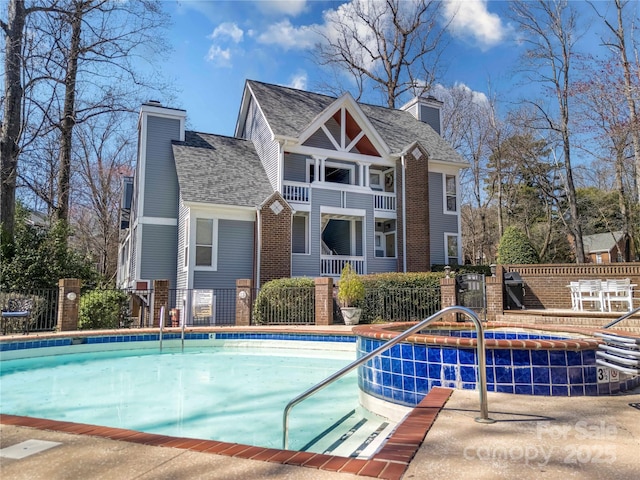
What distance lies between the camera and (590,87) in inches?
741

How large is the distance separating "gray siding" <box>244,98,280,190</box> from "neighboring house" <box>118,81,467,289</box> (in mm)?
51

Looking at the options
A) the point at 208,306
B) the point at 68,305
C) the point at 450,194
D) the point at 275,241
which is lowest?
the point at 208,306

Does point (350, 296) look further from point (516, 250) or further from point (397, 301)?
point (516, 250)

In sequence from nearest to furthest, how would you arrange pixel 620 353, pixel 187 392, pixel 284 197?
pixel 620 353, pixel 187 392, pixel 284 197

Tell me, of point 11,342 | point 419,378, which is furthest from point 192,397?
point 11,342

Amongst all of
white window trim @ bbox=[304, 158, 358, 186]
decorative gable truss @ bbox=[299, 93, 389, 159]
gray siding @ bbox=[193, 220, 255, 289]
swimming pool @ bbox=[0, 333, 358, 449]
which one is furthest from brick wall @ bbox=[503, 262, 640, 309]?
gray siding @ bbox=[193, 220, 255, 289]

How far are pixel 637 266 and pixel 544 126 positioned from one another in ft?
37.7

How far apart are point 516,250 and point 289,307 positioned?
38.8 ft

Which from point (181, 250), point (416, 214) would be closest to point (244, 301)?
point (181, 250)

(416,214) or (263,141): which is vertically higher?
(263,141)

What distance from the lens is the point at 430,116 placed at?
2536cm

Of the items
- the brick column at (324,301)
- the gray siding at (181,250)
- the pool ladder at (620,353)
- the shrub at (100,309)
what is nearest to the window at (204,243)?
the gray siding at (181,250)

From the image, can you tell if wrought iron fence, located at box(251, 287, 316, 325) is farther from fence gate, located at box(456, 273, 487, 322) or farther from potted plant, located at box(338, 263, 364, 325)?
fence gate, located at box(456, 273, 487, 322)

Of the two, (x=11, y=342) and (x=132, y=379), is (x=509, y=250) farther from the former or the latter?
(x=11, y=342)
